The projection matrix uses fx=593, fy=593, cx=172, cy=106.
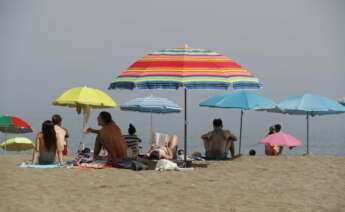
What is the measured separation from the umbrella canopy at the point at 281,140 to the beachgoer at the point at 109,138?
3.69 metres

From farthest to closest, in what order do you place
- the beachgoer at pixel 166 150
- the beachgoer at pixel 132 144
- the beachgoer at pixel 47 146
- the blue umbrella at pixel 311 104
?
the blue umbrella at pixel 311 104
the beachgoer at pixel 166 150
the beachgoer at pixel 132 144
the beachgoer at pixel 47 146

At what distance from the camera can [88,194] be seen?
848 cm

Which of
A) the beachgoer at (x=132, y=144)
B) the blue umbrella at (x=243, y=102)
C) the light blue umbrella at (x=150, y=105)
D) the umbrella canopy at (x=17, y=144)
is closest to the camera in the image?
the beachgoer at (x=132, y=144)

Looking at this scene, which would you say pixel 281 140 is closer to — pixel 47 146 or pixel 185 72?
pixel 185 72

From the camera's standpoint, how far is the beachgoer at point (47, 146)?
448 inches

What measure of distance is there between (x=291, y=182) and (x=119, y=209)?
3.68 metres

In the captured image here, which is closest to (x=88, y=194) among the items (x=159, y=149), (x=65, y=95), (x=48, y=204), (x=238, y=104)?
(x=48, y=204)

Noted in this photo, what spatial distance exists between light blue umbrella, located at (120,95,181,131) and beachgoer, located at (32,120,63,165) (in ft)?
16.4

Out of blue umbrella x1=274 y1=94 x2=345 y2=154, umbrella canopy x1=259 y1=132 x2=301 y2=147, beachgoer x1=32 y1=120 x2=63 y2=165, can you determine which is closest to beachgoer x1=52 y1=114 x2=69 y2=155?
beachgoer x1=32 y1=120 x2=63 y2=165

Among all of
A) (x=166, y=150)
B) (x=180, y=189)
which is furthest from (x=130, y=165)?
(x=180, y=189)

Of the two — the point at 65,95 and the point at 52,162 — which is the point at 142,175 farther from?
the point at 65,95

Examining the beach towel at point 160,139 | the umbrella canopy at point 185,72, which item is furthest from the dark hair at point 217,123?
the umbrella canopy at point 185,72

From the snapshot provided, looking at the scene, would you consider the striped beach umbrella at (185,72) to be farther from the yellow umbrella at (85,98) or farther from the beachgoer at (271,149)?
the beachgoer at (271,149)

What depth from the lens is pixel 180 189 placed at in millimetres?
9016
